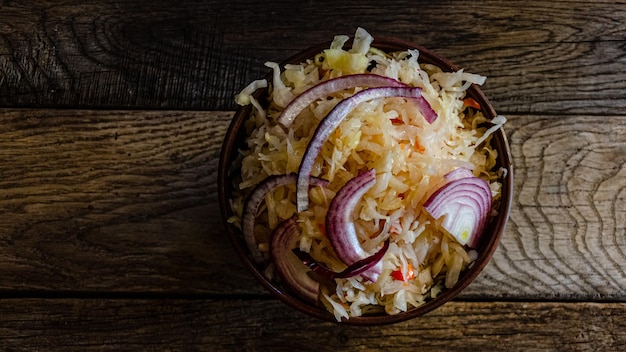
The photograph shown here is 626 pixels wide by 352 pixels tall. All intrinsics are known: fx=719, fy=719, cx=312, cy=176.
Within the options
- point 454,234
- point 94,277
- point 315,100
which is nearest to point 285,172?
point 315,100

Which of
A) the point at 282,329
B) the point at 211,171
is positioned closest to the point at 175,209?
the point at 211,171

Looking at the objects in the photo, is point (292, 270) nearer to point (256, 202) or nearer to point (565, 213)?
point (256, 202)

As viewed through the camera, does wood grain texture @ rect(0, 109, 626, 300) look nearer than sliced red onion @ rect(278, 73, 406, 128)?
No

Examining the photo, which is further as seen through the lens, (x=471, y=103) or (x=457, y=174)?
(x=471, y=103)

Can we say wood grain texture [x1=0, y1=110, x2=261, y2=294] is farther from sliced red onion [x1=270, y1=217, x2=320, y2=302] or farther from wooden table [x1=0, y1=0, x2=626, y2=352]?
sliced red onion [x1=270, y1=217, x2=320, y2=302]

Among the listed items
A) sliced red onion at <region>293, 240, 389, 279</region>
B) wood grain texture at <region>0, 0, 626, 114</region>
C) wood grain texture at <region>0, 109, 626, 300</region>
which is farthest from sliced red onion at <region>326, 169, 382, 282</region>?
wood grain texture at <region>0, 0, 626, 114</region>

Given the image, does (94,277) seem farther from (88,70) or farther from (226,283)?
(88,70)

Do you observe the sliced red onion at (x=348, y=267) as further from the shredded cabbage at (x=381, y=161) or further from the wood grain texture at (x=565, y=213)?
the wood grain texture at (x=565, y=213)
